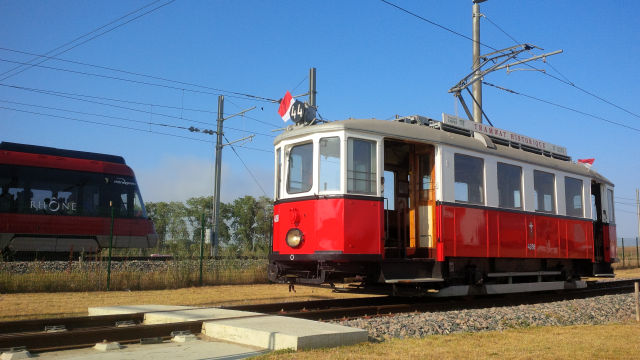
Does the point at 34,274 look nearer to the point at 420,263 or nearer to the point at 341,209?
the point at 341,209

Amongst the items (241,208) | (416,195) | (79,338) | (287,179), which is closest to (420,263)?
(416,195)

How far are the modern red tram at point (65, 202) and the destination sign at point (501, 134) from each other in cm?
1360

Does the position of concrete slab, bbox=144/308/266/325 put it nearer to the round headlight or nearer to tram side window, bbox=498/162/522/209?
the round headlight

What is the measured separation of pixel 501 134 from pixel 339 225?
6025 millimetres

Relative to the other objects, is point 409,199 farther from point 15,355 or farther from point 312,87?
point 312,87

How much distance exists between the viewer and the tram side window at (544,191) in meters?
12.9

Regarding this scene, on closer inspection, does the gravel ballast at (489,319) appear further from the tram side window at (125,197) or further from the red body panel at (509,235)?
the tram side window at (125,197)

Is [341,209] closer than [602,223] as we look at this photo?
Yes

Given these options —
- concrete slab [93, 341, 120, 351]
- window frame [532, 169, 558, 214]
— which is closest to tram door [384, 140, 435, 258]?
window frame [532, 169, 558, 214]

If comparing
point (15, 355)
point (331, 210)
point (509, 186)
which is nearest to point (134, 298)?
point (331, 210)

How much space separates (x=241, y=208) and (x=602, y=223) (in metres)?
42.5

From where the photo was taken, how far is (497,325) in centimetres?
794

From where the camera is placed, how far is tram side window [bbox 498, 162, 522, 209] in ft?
39.1

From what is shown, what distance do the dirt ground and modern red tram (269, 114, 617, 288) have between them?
8.68ft
